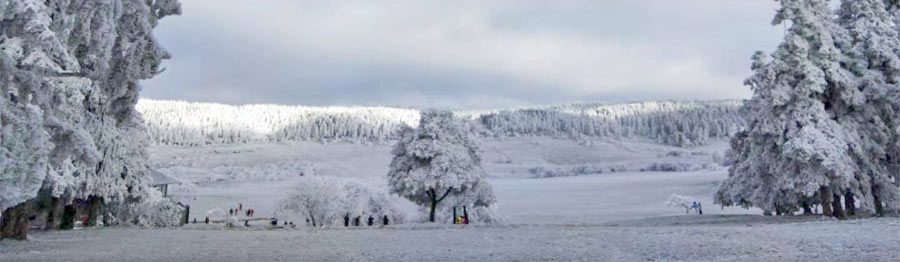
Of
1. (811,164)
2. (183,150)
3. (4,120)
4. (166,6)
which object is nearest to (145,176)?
(166,6)

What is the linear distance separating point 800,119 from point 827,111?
2.63m

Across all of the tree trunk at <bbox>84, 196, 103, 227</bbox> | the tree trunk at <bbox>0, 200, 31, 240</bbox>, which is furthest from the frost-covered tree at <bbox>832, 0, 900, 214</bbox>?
the tree trunk at <bbox>84, 196, 103, 227</bbox>

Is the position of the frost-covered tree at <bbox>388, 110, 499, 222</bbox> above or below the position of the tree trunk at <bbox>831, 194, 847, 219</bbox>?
above

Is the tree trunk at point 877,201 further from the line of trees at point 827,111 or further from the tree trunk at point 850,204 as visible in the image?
the tree trunk at point 850,204

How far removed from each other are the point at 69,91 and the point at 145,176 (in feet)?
34.3

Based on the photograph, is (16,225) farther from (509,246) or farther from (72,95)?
(509,246)

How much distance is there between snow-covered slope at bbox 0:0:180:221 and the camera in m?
12.1

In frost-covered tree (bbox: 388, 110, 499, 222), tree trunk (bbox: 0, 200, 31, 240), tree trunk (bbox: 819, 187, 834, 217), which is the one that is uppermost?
frost-covered tree (bbox: 388, 110, 499, 222)

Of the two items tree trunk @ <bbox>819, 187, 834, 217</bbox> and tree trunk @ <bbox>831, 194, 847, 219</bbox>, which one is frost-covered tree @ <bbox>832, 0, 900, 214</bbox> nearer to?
tree trunk @ <bbox>831, 194, 847, 219</bbox>

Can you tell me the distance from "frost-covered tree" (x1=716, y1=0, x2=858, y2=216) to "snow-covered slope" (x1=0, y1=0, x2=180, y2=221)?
24.7 m

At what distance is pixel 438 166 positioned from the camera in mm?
37375

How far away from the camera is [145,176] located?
26000mm

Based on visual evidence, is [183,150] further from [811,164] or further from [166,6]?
[811,164]

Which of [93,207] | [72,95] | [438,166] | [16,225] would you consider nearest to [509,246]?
[72,95]
